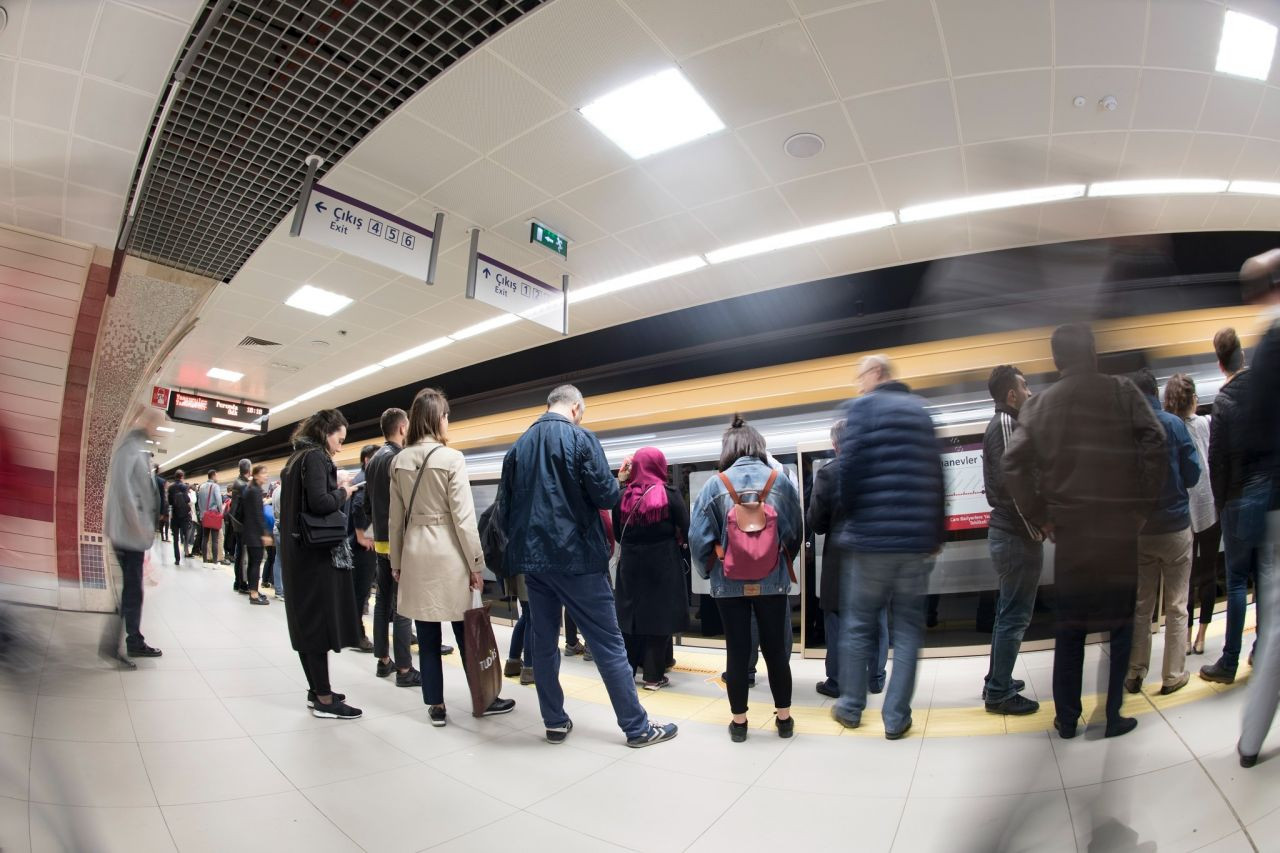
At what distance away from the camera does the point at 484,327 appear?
5496mm

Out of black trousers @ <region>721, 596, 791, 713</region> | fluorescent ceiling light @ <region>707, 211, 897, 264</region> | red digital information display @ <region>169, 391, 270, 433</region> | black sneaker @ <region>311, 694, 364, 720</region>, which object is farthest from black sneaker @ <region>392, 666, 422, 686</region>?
red digital information display @ <region>169, 391, 270, 433</region>

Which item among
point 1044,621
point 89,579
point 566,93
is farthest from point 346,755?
point 566,93

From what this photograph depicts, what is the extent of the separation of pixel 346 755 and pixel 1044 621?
1.64m

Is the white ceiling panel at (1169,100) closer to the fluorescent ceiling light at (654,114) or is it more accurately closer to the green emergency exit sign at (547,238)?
the fluorescent ceiling light at (654,114)

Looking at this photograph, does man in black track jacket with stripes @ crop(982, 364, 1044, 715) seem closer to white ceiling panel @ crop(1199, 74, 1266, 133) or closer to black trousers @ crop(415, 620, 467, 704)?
black trousers @ crop(415, 620, 467, 704)

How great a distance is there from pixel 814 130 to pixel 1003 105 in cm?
88

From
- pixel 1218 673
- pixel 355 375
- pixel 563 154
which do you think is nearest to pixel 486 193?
pixel 563 154

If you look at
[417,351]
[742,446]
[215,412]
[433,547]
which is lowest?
[433,547]

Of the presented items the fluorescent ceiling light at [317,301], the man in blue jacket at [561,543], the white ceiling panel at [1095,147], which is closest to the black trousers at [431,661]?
the man in blue jacket at [561,543]

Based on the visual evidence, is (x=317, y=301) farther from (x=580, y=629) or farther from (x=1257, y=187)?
(x=1257, y=187)

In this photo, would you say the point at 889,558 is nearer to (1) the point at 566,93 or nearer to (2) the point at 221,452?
(1) the point at 566,93

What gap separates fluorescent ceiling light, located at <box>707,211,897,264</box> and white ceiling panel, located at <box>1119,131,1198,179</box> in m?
1.16

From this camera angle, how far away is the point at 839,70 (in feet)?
7.68

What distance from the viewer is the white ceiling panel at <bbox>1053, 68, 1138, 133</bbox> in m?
2.24
